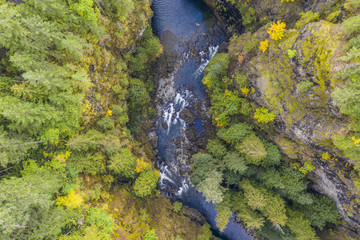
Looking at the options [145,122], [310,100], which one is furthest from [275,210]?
[145,122]

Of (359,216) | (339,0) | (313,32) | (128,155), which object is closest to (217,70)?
(313,32)

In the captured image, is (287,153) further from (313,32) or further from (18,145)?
(18,145)

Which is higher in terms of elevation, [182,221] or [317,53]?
[317,53]

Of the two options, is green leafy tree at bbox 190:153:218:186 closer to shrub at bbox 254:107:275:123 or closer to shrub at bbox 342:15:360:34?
shrub at bbox 254:107:275:123

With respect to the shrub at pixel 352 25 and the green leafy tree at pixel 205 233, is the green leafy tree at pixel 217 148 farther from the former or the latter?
the shrub at pixel 352 25

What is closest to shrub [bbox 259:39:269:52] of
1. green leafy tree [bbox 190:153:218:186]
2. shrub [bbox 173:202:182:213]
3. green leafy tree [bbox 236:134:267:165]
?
green leafy tree [bbox 236:134:267:165]

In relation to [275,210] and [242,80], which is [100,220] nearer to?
[275,210]

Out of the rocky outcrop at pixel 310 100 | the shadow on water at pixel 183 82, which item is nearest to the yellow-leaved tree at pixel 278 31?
the rocky outcrop at pixel 310 100
